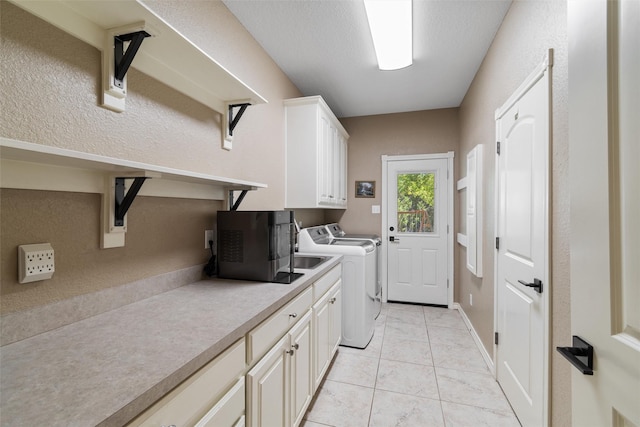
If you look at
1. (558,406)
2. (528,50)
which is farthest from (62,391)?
(528,50)

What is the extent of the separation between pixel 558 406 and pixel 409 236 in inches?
107

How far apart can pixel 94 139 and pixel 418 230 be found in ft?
12.0

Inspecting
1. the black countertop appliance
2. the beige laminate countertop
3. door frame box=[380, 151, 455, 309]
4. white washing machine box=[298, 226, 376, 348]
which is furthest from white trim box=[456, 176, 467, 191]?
the beige laminate countertop

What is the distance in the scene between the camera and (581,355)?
67 centimetres

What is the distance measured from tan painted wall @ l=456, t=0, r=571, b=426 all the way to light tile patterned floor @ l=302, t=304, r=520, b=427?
0.32m

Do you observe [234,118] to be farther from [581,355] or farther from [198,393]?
[581,355]

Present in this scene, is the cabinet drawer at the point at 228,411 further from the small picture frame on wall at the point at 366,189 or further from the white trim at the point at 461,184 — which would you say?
the small picture frame on wall at the point at 366,189

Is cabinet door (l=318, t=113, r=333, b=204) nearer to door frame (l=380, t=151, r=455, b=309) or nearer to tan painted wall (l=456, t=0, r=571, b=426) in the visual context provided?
door frame (l=380, t=151, r=455, b=309)

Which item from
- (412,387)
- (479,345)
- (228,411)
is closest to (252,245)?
(228,411)

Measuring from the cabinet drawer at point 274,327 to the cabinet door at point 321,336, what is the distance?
0.77 ft

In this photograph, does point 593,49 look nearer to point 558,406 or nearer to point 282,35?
point 558,406

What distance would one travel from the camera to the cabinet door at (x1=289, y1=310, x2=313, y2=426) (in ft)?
4.72

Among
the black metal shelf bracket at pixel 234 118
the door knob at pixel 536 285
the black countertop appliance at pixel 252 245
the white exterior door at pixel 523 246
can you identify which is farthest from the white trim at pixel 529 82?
the black metal shelf bracket at pixel 234 118

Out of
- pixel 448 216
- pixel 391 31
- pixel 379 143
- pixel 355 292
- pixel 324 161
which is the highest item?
pixel 391 31
